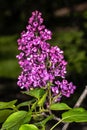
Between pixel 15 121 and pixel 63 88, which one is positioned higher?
pixel 63 88

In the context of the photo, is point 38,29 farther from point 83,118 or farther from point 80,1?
point 80,1

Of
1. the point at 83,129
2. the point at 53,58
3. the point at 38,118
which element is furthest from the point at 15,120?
the point at 83,129

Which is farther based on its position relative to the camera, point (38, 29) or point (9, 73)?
point (9, 73)

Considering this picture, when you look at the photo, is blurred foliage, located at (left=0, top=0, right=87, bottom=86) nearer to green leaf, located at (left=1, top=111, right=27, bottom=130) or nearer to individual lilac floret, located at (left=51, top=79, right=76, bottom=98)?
individual lilac floret, located at (left=51, top=79, right=76, bottom=98)

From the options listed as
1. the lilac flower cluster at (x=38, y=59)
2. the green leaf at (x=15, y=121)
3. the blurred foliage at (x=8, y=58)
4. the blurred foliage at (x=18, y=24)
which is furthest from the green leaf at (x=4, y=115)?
the blurred foliage at (x=8, y=58)

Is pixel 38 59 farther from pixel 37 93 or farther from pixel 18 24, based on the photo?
pixel 18 24

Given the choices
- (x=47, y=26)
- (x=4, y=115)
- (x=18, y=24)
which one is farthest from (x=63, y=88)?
(x=18, y=24)
